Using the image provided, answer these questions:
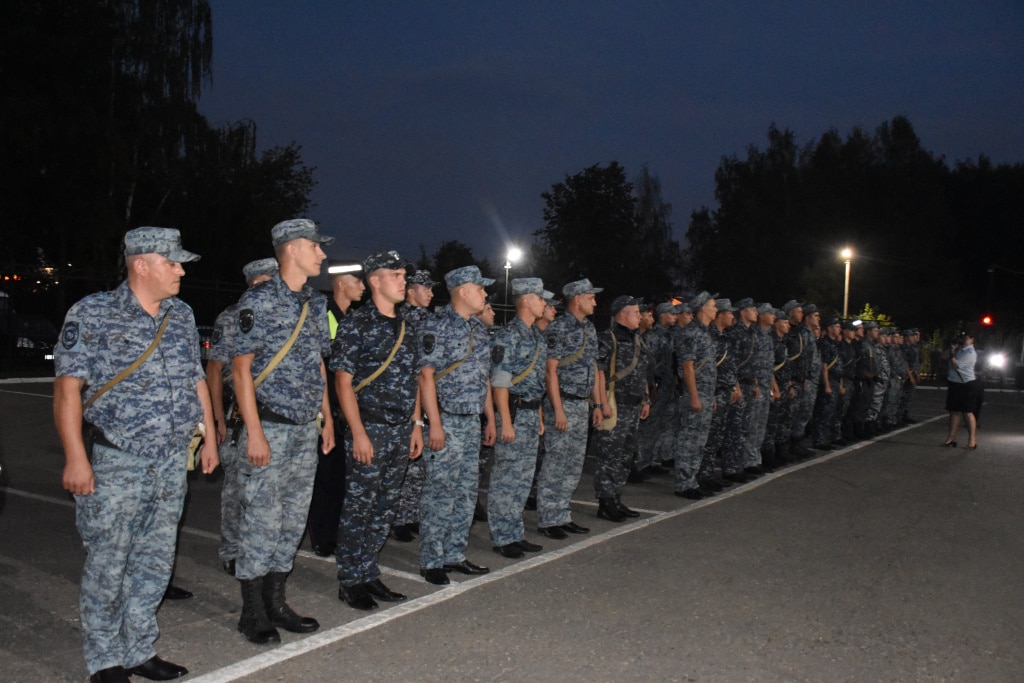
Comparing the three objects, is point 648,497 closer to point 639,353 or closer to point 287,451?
point 639,353

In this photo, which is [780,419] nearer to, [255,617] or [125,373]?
[255,617]

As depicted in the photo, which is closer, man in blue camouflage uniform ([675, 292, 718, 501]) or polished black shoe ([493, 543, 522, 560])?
polished black shoe ([493, 543, 522, 560])

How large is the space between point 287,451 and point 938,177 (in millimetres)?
64137

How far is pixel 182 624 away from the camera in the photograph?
17.2 feet

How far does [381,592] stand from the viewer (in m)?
5.75

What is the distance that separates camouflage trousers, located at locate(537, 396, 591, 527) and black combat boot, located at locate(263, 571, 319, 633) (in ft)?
9.66

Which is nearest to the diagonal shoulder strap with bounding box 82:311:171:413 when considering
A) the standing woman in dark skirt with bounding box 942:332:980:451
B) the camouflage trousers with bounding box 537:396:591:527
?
the camouflage trousers with bounding box 537:396:591:527

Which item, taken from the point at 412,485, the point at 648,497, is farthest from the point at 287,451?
the point at 648,497

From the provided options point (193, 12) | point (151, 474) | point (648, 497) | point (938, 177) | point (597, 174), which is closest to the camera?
point (151, 474)

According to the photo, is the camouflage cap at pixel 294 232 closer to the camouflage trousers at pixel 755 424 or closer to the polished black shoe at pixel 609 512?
the polished black shoe at pixel 609 512

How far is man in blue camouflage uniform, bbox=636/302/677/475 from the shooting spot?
1148cm

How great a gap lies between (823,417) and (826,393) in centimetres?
41

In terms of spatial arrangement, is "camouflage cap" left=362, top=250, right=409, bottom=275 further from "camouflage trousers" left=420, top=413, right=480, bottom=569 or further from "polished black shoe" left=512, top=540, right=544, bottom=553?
"polished black shoe" left=512, top=540, right=544, bottom=553

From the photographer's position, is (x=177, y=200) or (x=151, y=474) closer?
(x=151, y=474)
